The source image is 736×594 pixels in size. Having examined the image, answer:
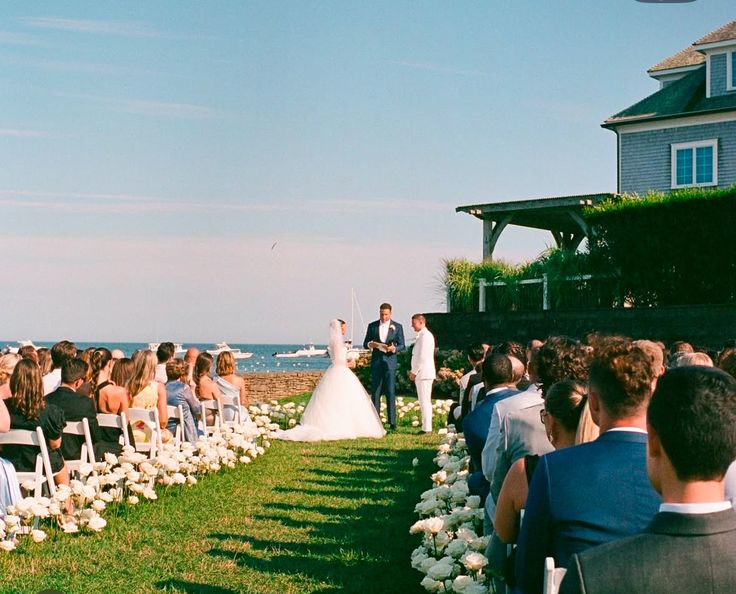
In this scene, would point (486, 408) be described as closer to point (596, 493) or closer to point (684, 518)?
point (596, 493)

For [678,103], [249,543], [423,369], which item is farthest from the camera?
[678,103]

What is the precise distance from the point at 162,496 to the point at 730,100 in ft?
79.0

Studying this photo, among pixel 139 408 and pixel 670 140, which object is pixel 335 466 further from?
pixel 670 140

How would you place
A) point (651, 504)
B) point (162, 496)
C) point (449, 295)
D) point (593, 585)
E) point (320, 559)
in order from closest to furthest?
point (593, 585)
point (651, 504)
point (320, 559)
point (162, 496)
point (449, 295)

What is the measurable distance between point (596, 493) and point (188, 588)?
4053 millimetres

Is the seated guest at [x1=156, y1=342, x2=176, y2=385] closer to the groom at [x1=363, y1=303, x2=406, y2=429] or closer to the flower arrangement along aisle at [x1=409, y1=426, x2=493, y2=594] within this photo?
the groom at [x1=363, y1=303, x2=406, y2=429]

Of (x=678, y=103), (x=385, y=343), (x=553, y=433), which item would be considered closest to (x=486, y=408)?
(x=553, y=433)

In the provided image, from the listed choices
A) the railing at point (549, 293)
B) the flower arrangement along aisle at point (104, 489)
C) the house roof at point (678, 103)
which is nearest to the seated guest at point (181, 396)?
the flower arrangement along aisle at point (104, 489)

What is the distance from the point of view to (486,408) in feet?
21.8

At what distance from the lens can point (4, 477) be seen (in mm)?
7547

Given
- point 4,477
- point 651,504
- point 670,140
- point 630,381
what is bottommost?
point 4,477

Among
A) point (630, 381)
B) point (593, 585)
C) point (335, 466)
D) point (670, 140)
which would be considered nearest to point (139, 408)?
point (335, 466)

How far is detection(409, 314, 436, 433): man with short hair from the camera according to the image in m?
15.9

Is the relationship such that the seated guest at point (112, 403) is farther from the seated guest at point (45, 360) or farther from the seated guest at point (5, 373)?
the seated guest at point (45, 360)
